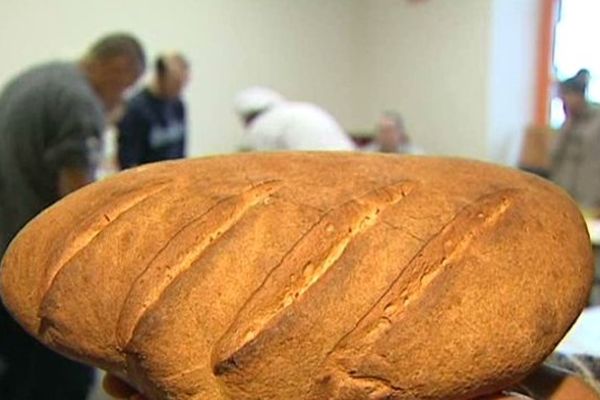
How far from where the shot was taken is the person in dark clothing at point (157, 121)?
9.25 feet

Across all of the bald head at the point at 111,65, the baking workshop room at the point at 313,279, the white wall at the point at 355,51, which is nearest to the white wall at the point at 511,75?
the white wall at the point at 355,51

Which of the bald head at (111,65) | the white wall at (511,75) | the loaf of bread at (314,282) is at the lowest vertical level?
the white wall at (511,75)

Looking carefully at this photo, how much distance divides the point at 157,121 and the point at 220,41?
1478mm

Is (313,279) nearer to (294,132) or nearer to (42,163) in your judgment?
(42,163)

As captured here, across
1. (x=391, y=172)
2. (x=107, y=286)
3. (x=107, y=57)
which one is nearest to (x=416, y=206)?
(x=391, y=172)

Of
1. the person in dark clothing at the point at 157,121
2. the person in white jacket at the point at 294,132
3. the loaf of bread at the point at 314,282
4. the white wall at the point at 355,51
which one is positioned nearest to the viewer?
the loaf of bread at the point at 314,282

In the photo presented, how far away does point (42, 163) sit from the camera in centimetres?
176

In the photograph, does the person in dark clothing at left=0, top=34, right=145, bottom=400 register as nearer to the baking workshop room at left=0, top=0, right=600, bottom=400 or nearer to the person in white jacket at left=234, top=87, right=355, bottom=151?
the person in white jacket at left=234, top=87, right=355, bottom=151

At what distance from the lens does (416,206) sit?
530 mm

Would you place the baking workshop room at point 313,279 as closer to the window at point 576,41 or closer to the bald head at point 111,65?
the bald head at point 111,65

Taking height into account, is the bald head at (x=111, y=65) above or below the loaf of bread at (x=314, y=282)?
below

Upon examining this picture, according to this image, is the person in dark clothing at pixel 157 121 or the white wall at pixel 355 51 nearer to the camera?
the person in dark clothing at pixel 157 121

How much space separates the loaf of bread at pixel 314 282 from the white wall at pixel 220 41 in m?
3.18

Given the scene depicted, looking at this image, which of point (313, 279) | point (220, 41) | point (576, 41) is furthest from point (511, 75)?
point (313, 279)
